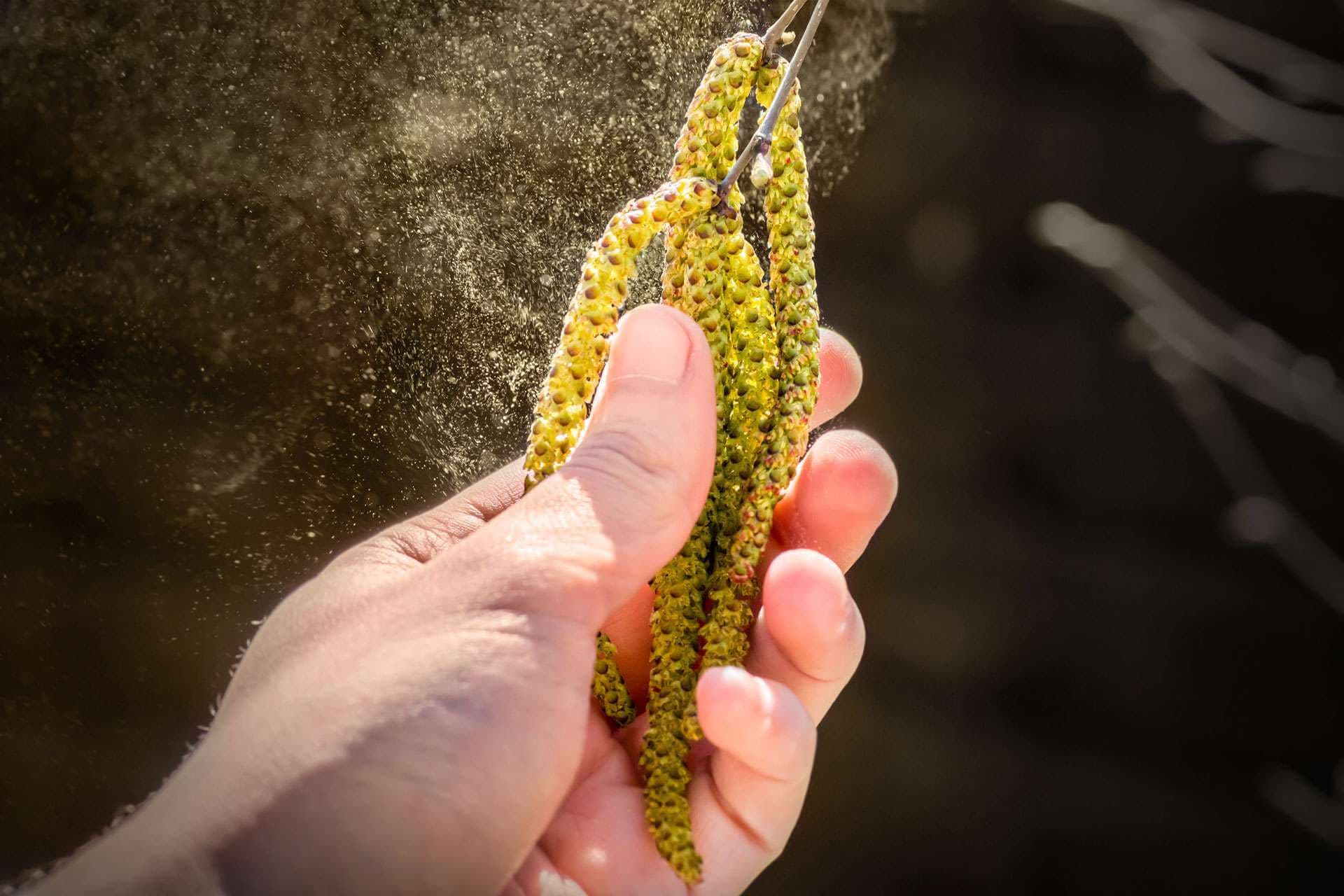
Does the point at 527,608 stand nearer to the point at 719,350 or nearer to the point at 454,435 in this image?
the point at 719,350

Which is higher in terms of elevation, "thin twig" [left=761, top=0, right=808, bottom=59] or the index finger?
"thin twig" [left=761, top=0, right=808, bottom=59]

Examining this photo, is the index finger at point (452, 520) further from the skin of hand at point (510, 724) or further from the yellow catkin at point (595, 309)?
the yellow catkin at point (595, 309)

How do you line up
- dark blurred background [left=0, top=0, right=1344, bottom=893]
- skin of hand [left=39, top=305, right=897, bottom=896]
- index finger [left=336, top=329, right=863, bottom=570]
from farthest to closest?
dark blurred background [left=0, top=0, right=1344, bottom=893]
index finger [left=336, top=329, right=863, bottom=570]
skin of hand [left=39, top=305, right=897, bottom=896]

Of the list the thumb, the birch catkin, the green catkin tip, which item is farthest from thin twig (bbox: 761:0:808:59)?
the green catkin tip

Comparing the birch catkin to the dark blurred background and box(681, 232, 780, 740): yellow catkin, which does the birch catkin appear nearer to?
box(681, 232, 780, 740): yellow catkin

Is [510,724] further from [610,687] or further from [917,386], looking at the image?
[917,386]

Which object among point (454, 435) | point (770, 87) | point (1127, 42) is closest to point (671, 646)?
point (770, 87)

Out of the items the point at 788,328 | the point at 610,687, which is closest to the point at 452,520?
the point at 610,687

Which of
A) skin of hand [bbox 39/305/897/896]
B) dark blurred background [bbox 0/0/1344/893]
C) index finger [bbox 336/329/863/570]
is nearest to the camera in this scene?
skin of hand [bbox 39/305/897/896]

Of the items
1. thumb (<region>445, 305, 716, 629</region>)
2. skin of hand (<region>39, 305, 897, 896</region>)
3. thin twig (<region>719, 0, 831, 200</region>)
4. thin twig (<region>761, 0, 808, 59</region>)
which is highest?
thin twig (<region>761, 0, 808, 59</region>)
